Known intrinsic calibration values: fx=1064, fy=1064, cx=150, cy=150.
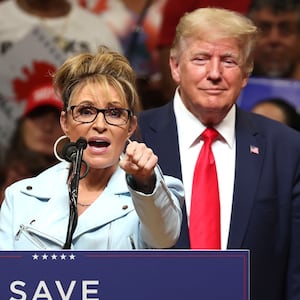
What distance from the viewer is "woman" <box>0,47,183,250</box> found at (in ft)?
8.27

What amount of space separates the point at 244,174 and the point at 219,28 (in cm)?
48

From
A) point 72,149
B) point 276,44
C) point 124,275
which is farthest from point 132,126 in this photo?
point 276,44

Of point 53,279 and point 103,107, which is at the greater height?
point 103,107

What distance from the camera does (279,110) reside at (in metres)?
5.21

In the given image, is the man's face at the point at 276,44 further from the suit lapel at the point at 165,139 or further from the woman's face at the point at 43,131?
the suit lapel at the point at 165,139

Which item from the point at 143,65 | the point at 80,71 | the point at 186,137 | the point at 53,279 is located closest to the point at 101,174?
the point at 80,71

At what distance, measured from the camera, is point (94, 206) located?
2.66m

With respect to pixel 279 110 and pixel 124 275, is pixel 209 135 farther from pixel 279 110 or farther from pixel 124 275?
pixel 279 110

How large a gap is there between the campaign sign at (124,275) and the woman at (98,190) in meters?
0.20

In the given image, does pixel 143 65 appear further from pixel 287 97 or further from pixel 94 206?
pixel 94 206

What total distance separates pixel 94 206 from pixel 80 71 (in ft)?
1.18

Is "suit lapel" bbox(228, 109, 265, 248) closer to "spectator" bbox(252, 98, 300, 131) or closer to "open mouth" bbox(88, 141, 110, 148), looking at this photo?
"open mouth" bbox(88, 141, 110, 148)

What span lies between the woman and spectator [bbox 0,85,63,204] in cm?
212

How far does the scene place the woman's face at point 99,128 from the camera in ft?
8.63
